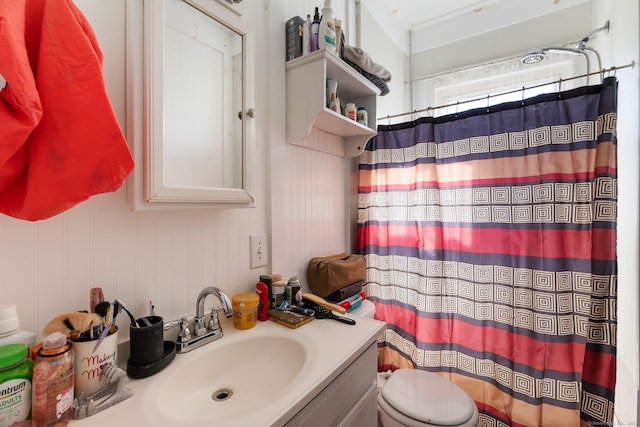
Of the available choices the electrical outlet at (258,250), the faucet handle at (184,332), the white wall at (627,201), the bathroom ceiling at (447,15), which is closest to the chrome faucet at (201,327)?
the faucet handle at (184,332)

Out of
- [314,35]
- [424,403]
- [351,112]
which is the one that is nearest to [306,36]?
[314,35]

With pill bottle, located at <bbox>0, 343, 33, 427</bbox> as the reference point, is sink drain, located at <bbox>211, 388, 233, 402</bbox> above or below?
below

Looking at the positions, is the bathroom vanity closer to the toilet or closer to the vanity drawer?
the vanity drawer

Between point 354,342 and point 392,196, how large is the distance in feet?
3.32

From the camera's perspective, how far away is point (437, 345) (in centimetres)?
151

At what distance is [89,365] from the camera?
1.86ft

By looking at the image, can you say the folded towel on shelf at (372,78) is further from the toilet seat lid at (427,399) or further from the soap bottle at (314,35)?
the toilet seat lid at (427,399)

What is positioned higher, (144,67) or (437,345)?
(144,67)

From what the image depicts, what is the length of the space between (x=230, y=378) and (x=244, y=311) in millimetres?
190

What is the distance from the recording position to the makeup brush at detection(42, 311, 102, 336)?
56 centimetres

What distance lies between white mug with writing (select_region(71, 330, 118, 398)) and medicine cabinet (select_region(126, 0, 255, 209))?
0.31m

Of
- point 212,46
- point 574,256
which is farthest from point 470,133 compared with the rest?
point 212,46

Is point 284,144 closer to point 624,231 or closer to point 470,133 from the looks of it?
point 470,133

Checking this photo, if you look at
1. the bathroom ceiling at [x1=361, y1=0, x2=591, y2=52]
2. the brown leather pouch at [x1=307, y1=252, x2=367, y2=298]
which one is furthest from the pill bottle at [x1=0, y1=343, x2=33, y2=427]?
the bathroom ceiling at [x1=361, y1=0, x2=591, y2=52]
